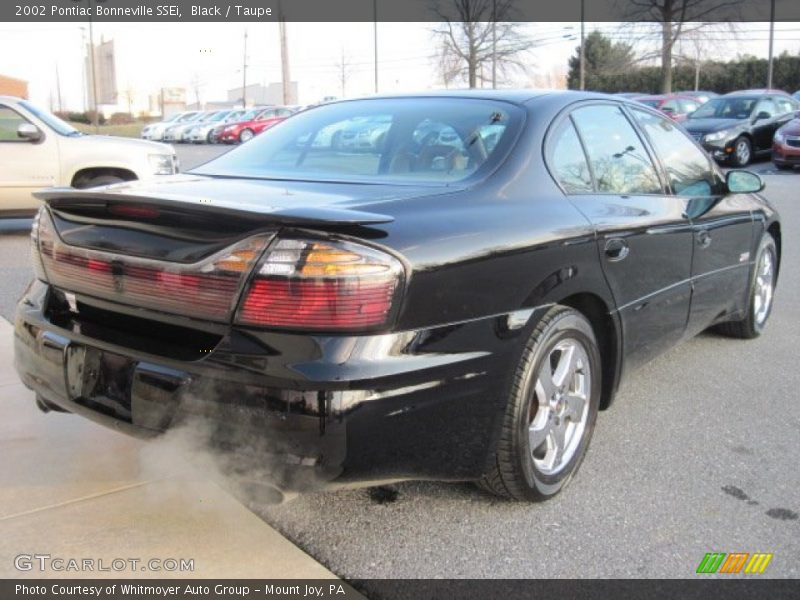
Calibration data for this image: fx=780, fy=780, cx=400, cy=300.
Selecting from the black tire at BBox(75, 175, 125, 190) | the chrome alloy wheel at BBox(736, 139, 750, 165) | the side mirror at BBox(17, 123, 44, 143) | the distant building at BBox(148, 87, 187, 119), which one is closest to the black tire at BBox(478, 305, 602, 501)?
the black tire at BBox(75, 175, 125, 190)

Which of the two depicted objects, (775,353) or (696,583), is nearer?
(696,583)

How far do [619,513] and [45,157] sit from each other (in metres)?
8.95

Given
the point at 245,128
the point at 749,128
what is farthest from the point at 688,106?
the point at 245,128

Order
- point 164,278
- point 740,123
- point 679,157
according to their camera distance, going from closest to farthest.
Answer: point 164,278 < point 679,157 < point 740,123

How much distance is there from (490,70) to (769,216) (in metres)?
37.8

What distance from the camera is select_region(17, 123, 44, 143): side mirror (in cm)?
961

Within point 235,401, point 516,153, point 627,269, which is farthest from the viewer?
point 627,269

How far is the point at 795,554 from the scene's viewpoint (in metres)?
2.65

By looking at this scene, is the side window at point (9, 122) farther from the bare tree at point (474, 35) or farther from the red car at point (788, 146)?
the bare tree at point (474, 35)

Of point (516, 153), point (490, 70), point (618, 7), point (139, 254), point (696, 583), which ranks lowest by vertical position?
point (696, 583)

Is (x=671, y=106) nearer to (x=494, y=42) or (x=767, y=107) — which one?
Result: (x=767, y=107)

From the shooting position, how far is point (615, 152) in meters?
3.69

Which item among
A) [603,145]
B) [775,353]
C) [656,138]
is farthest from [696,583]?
[775,353]

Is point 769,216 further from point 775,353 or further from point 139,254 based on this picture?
point 139,254
